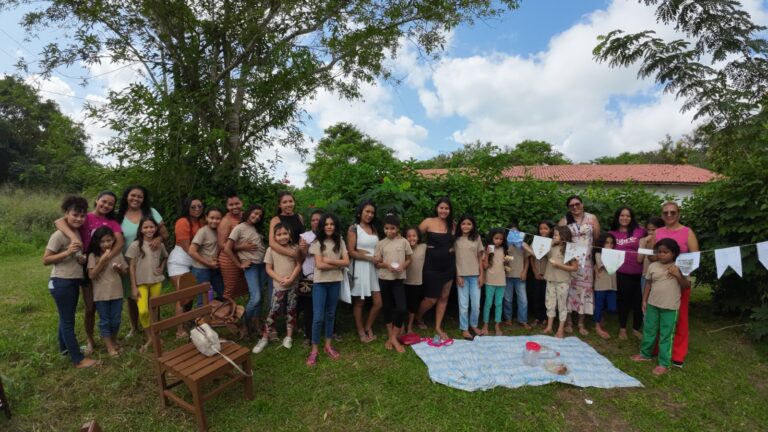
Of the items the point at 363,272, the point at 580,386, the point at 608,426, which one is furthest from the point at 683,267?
the point at 363,272

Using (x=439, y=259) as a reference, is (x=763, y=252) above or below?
above

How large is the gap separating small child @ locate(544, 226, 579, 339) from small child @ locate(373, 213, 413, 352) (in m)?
2.01

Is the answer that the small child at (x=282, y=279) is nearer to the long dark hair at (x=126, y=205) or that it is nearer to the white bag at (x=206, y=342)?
the white bag at (x=206, y=342)

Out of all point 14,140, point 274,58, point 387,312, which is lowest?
point 387,312

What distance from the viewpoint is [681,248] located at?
408 centimetres

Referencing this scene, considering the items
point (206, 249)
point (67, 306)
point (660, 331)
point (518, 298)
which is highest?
point (206, 249)

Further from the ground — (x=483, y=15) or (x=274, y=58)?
(x=483, y=15)

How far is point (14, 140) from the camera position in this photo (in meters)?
25.6

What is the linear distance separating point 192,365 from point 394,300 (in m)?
2.24

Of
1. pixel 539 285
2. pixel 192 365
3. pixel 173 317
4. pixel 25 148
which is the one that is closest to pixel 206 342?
pixel 192 365

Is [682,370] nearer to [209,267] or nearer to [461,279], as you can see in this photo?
[461,279]

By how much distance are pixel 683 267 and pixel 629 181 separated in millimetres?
2606

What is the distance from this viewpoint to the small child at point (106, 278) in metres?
3.61

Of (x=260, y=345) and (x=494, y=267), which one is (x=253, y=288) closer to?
(x=260, y=345)
